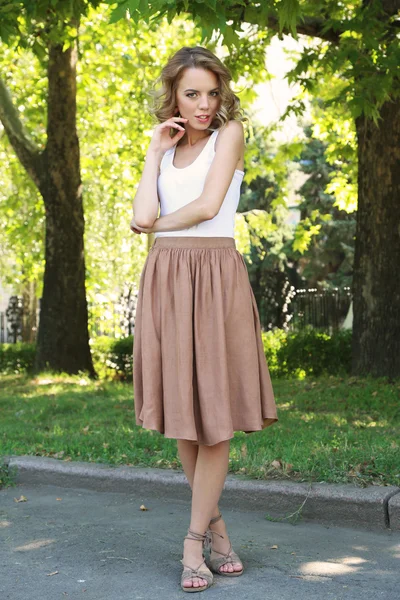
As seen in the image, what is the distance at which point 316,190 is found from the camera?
36.9 m

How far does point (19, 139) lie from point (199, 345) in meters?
11.5

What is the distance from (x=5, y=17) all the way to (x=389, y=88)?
3591mm

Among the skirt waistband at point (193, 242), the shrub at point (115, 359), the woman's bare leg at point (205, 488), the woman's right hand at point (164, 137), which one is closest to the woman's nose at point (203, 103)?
the woman's right hand at point (164, 137)

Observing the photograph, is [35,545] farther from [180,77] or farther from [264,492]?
[180,77]

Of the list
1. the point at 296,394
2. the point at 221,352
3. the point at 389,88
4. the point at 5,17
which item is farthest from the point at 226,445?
the point at 296,394

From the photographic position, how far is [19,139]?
14.5 metres

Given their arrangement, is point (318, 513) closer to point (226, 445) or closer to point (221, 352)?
point (226, 445)

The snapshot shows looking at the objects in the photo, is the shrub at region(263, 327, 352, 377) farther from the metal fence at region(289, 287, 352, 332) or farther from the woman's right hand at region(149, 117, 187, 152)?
the woman's right hand at region(149, 117, 187, 152)

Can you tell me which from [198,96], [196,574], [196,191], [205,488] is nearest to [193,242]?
[196,191]

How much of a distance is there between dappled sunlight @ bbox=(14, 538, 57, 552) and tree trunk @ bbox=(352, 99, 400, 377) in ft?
21.3

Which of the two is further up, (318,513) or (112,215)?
(112,215)

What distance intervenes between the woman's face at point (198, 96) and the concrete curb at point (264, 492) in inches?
84.3

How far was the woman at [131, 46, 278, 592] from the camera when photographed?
12.2ft

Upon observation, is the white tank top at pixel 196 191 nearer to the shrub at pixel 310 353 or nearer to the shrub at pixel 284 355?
the shrub at pixel 284 355
